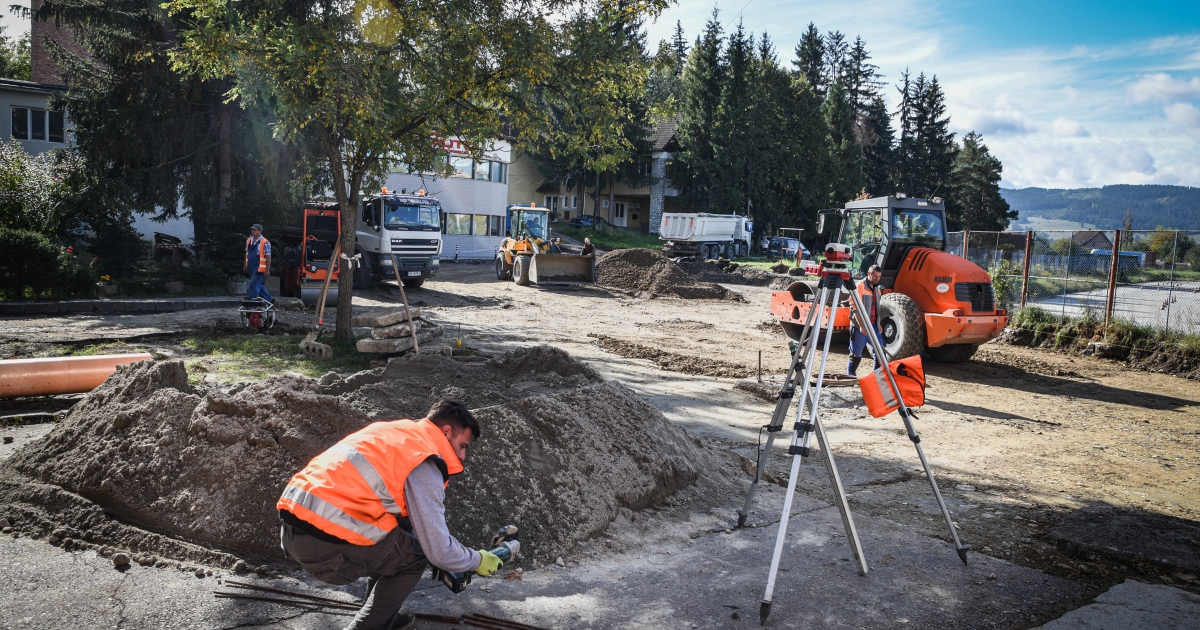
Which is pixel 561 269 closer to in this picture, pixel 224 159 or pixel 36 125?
pixel 224 159

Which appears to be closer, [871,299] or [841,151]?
[871,299]

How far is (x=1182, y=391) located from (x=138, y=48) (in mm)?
23560

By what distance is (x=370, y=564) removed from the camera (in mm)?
3199

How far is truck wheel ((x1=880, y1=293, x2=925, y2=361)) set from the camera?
40.3ft

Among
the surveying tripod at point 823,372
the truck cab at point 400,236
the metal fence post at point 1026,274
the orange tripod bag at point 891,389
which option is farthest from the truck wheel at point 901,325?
the truck cab at point 400,236

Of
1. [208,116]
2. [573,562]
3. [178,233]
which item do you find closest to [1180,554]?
[573,562]

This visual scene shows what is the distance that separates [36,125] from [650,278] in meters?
21.9

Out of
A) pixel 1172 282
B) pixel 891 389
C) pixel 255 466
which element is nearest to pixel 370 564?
pixel 255 466

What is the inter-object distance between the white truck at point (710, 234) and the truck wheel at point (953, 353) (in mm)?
27239

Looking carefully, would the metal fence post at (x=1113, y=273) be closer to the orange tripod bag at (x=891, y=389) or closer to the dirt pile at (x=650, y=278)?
the dirt pile at (x=650, y=278)

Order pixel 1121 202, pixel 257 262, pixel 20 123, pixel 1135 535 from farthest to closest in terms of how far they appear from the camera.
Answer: pixel 1121 202
pixel 20 123
pixel 257 262
pixel 1135 535

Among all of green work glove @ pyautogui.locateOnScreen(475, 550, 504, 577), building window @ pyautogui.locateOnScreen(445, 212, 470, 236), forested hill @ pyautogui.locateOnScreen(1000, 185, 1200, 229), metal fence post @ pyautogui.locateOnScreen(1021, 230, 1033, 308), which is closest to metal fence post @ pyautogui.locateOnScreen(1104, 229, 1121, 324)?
metal fence post @ pyautogui.locateOnScreen(1021, 230, 1033, 308)

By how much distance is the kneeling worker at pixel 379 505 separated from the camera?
308cm

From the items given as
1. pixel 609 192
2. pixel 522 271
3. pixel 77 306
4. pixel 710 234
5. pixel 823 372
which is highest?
pixel 609 192
